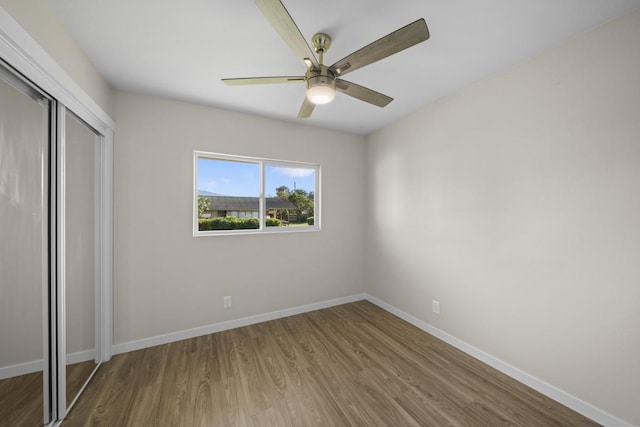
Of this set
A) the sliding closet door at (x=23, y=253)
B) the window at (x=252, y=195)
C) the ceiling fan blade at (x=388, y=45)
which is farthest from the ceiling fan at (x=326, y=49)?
the window at (x=252, y=195)

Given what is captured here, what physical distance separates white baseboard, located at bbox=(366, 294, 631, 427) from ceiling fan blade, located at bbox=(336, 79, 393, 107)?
232cm

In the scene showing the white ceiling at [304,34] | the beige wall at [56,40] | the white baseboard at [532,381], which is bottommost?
the white baseboard at [532,381]

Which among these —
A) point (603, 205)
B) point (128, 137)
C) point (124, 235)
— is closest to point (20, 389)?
point (124, 235)

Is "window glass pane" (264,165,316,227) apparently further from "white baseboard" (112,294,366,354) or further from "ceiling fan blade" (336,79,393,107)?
"ceiling fan blade" (336,79,393,107)

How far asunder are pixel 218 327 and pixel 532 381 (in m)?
2.83

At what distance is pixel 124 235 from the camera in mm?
2189

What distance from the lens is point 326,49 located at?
5.23 feet

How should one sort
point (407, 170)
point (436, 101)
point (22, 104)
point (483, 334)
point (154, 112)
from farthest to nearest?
1. point (407, 170)
2. point (436, 101)
3. point (154, 112)
4. point (483, 334)
5. point (22, 104)

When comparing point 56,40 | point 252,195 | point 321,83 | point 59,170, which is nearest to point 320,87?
point 321,83

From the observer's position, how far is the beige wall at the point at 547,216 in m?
1.40

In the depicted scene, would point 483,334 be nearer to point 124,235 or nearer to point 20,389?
point 20,389

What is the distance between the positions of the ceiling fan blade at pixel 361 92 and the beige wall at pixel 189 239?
1.46 m

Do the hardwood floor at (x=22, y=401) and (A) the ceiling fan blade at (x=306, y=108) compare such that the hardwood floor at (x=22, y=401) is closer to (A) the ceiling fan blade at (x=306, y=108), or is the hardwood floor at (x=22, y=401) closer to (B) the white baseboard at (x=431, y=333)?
(B) the white baseboard at (x=431, y=333)

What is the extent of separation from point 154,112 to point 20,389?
2.18 meters
